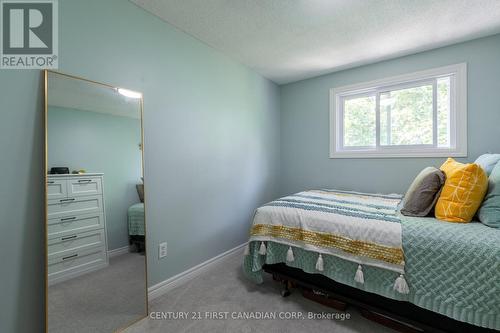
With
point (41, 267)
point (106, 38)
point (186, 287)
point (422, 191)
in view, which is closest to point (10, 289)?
point (41, 267)

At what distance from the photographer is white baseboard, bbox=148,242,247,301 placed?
1922 millimetres

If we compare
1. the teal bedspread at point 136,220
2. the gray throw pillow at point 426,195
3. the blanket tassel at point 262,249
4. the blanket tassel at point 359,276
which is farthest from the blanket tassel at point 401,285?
the teal bedspread at point 136,220

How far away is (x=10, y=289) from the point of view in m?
1.21

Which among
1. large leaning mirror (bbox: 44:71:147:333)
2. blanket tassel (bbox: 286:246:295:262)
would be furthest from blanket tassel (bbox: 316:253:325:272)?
large leaning mirror (bbox: 44:71:147:333)

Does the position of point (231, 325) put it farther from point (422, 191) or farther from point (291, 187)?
point (291, 187)

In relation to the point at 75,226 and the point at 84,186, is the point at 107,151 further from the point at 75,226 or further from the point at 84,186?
the point at 75,226

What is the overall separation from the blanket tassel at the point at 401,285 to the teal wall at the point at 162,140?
68.6 inches

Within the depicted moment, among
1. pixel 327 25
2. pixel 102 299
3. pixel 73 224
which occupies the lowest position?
pixel 102 299

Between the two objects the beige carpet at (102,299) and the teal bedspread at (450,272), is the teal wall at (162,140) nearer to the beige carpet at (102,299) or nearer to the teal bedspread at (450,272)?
the beige carpet at (102,299)

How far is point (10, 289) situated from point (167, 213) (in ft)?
3.35

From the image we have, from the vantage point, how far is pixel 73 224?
1441 mm

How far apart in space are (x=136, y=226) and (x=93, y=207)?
13.6 inches

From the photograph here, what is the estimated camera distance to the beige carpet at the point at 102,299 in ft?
4.44

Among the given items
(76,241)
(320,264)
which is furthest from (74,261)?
(320,264)
